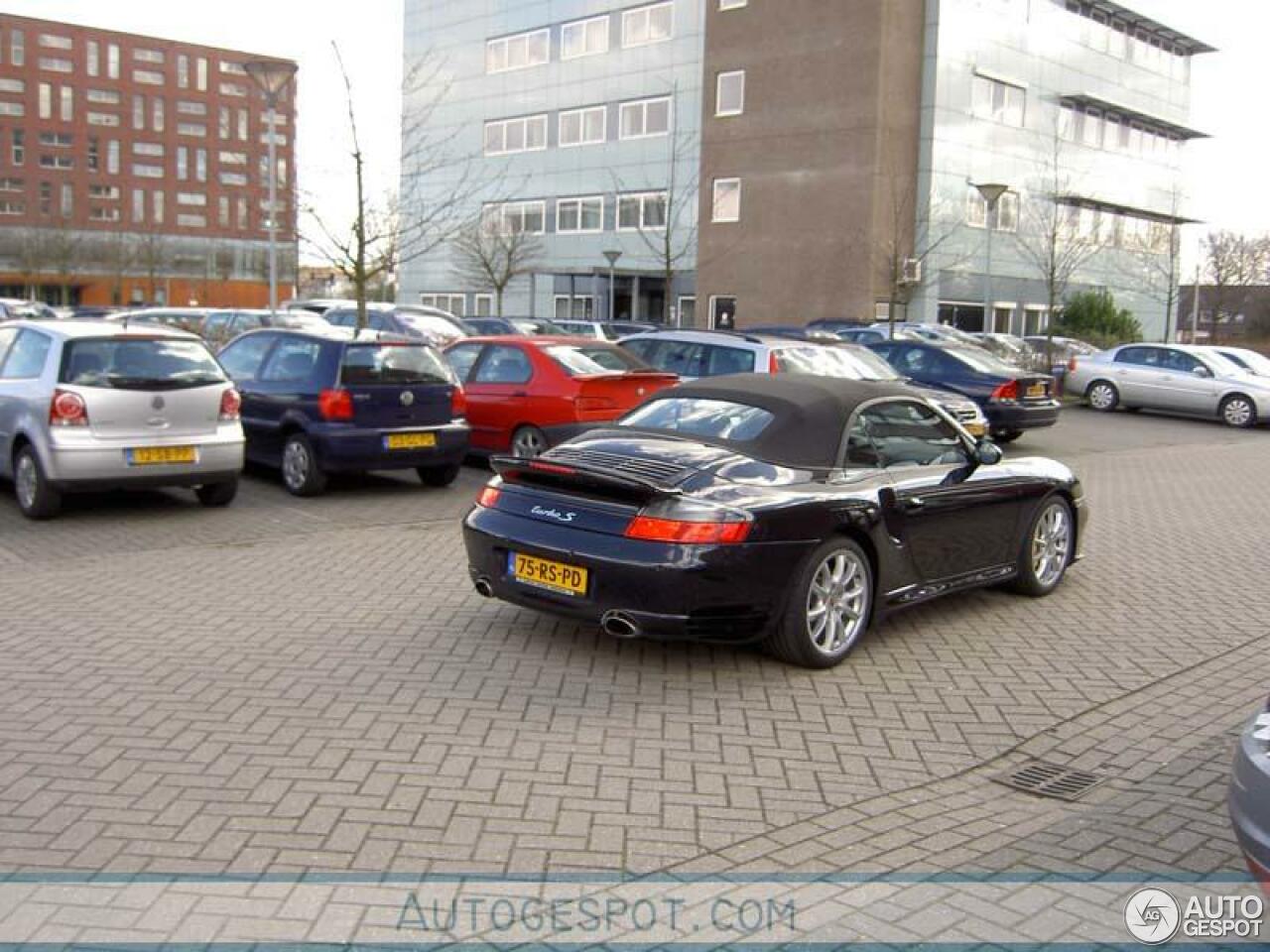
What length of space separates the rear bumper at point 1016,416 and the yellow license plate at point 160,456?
36.3 feet

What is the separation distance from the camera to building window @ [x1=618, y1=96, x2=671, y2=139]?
4934cm

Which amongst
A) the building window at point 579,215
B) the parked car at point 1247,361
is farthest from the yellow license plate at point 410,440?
the building window at point 579,215

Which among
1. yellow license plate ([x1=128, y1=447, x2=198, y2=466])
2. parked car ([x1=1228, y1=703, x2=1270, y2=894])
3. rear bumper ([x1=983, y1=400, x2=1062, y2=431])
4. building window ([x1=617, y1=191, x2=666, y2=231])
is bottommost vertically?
parked car ([x1=1228, y1=703, x2=1270, y2=894])

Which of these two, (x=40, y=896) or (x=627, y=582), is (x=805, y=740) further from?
(x=40, y=896)

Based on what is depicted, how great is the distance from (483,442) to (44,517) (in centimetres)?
476

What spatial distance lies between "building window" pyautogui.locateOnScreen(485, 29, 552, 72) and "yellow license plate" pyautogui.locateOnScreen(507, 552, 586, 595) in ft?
171

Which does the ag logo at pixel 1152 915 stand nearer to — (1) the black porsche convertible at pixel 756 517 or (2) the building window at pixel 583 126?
(1) the black porsche convertible at pixel 756 517

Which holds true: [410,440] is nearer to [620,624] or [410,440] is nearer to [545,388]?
[545,388]

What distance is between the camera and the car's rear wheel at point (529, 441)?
1254 centimetres

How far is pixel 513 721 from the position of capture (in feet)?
17.0

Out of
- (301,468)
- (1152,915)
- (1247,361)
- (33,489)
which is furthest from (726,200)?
(1152,915)

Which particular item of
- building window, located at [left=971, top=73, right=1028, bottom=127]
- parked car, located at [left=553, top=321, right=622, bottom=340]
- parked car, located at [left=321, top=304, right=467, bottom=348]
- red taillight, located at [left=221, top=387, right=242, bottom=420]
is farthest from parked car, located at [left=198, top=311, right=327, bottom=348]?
building window, located at [left=971, top=73, right=1028, bottom=127]

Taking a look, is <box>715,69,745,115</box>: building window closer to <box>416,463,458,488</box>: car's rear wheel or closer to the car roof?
<box>416,463,458,488</box>: car's rear wheel

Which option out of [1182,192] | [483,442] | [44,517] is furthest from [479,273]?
[44,517]
